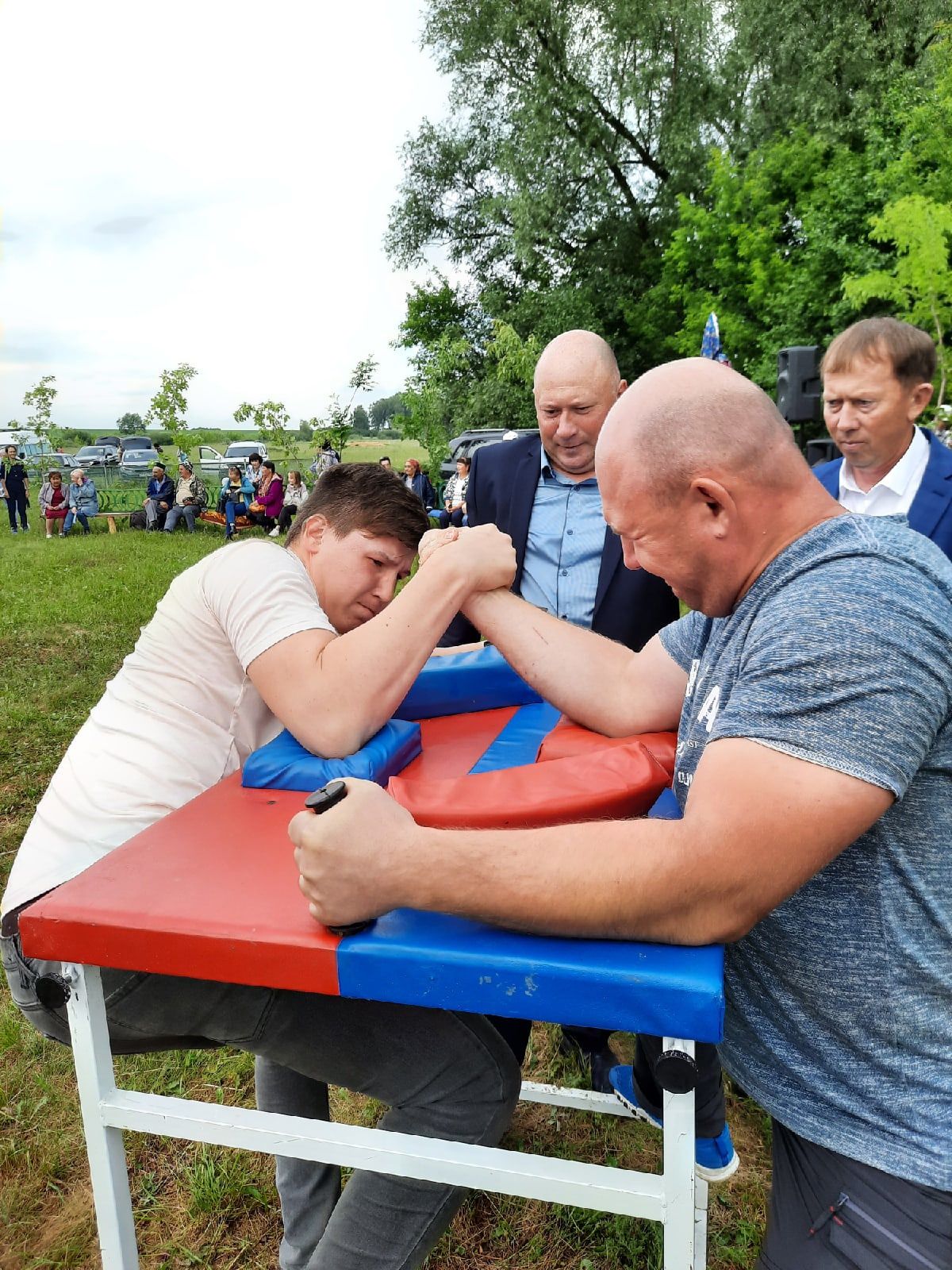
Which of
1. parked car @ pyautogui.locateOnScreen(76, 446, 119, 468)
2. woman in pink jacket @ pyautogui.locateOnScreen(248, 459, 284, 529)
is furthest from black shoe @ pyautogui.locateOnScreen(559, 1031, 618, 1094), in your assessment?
parked car @ pyautogui.locateOnScreen(76, 446, 119, 468)

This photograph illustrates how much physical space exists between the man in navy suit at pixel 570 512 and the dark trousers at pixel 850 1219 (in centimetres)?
215

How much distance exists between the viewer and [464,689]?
6.89ft

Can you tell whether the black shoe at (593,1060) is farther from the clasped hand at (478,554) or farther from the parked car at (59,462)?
the parked car at (59,462)

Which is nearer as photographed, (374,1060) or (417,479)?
(374,1060)

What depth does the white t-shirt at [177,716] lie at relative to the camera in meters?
1.61

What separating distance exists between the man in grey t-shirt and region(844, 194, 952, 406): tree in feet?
48.4

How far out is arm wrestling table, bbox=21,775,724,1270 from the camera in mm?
1023

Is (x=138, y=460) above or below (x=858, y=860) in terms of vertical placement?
above

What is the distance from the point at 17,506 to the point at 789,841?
22.5 metres

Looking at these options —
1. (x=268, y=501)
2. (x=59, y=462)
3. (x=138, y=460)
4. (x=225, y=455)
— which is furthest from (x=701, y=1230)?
(x=138, y=460)

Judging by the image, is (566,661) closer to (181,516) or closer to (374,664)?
(374,664)

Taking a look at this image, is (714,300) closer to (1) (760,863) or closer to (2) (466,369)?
(2) (466,369)

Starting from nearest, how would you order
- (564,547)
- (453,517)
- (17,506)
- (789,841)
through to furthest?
(789,841) → (564,547) → (453,517) → (17,506)

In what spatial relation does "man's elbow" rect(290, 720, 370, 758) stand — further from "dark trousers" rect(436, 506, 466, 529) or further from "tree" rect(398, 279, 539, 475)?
"tree" rect(398, 279, 539, 475)
